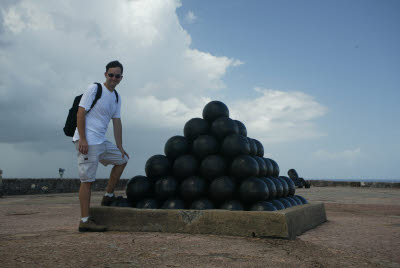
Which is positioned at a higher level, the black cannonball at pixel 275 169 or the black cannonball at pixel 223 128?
the black cannonball at pixel 223 128

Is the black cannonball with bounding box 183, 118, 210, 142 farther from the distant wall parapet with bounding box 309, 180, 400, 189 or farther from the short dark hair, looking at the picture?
the distant wall parapet with bounding box 309, 180, 400, 189

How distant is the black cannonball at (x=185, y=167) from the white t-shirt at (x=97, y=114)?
2.96 ft

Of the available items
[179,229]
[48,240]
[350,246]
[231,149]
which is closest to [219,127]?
[231,149]

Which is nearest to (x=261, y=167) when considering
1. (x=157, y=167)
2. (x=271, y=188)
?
(x=271, y=188)

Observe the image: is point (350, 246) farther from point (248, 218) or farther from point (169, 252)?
point (169, 252)

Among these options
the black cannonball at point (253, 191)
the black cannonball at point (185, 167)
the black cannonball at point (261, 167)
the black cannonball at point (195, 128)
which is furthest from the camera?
the black cannonball at point (195, 128)

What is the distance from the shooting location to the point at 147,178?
3949mm

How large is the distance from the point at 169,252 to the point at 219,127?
1.93m

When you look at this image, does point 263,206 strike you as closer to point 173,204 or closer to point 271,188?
point 271,188

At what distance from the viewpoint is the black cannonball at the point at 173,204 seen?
348 centimetres

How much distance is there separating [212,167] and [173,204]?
60cm

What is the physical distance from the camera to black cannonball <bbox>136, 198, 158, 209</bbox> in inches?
142

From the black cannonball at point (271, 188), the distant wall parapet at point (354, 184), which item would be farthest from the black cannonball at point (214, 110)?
the distant wall parapet at point (354, 184)

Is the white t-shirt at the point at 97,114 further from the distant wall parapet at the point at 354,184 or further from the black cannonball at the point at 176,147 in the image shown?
the distant wall parapet at the point at 354,184
